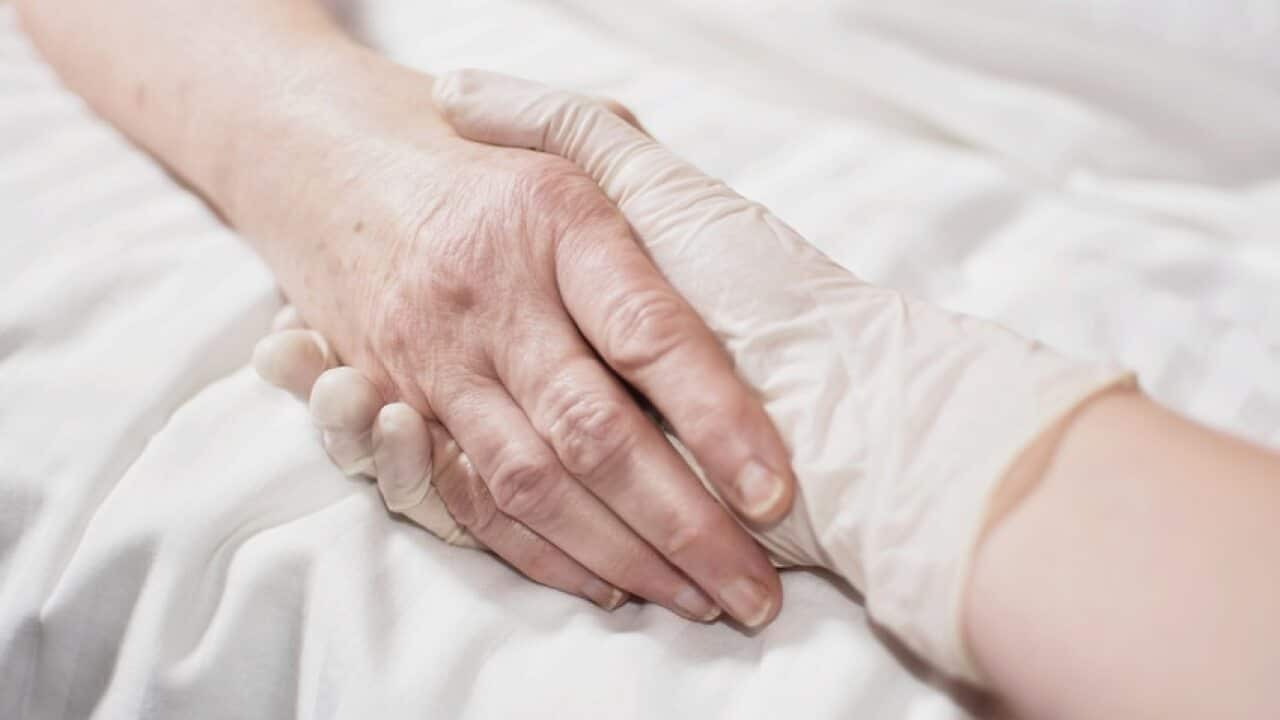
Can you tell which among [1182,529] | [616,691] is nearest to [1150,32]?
[1182,529]

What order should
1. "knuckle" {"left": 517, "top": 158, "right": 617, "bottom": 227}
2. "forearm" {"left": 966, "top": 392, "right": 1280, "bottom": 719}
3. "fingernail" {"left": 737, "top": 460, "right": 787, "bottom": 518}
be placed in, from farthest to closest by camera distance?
"knuckle" {"left": 517, "top": 158, "right": 617, "bottom": 227} → "fingernail" {"left": 737, "top": 460, "right": 787, "bottom": 518} → "forearm" {"left": 966, "top": 392, "right": 1280, "bottom": 719}

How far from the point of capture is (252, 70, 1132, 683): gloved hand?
54 cm

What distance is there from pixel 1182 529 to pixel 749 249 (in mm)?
315

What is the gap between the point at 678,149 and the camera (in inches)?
39.1

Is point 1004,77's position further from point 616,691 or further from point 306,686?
point 306,686

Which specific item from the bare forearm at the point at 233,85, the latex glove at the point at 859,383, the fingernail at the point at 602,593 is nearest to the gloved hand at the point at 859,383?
the latex glove at the point at 859,383

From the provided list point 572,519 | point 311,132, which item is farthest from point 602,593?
point 311,132

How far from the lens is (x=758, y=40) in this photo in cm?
111

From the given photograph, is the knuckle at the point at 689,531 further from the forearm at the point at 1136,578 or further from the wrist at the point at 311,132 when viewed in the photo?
the wrist at the point at 311,132

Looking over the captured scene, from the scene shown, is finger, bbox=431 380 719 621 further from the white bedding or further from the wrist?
the wrist

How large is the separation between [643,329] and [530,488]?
0.41ft

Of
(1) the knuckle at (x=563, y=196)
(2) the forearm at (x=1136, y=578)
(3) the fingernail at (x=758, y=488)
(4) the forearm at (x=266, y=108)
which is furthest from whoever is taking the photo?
(4) the forearm at (x=266, y=108)

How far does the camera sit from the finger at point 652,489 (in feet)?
2.04

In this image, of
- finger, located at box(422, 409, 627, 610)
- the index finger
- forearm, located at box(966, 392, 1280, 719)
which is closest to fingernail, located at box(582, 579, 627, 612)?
finger, located at box(422, 409, 627, 610)
